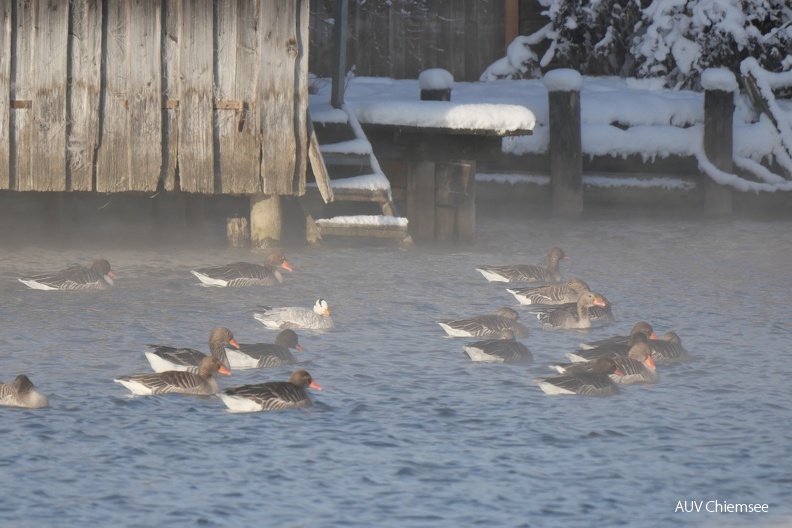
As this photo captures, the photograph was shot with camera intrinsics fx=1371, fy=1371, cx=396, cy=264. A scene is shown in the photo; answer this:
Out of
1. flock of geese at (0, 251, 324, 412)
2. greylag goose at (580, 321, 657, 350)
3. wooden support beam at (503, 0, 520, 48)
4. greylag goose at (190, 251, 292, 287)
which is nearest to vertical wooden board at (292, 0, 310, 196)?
flock of geese at (0, 251, 324, 412)

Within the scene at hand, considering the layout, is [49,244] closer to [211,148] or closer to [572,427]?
[211,148]

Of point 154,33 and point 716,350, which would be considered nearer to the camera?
point 716,350

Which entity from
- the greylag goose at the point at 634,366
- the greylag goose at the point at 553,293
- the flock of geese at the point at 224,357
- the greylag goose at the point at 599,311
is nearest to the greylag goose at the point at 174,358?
the flock of geese at the point at 224,357

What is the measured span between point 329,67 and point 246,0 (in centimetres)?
815

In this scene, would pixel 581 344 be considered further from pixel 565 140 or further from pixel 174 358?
pixel 565 140

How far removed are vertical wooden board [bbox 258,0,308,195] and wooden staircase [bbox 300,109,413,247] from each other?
0.24 metres

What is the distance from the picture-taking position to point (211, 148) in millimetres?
16000

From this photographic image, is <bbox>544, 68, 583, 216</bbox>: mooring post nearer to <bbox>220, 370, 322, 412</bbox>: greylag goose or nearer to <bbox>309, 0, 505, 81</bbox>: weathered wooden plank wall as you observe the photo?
<bbox>309, 0, 505, 81</bbox>: weathered wooden plank wall

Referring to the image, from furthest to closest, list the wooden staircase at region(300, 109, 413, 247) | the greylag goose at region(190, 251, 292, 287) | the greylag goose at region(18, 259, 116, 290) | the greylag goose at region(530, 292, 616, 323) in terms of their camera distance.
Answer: the wooden staircase at region(300, 109, 413, 247) < the greylag goose at region(190, 251, 292, 287) < the greylag goose at region(18, 259, 116, 290) < the greylag goose at region(530, 292, 616, 323)

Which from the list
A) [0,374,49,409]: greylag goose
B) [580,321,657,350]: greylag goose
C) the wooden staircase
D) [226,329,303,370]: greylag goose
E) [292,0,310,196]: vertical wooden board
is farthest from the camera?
the wooden staircase

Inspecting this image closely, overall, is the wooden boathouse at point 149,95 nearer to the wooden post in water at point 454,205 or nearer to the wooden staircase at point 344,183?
the wooden staircase at point 344,183

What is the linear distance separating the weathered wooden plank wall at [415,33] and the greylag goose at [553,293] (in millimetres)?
11389

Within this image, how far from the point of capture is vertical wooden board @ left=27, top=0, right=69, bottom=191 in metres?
15.8

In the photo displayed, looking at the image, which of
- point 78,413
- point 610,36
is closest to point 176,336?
point 78,413
